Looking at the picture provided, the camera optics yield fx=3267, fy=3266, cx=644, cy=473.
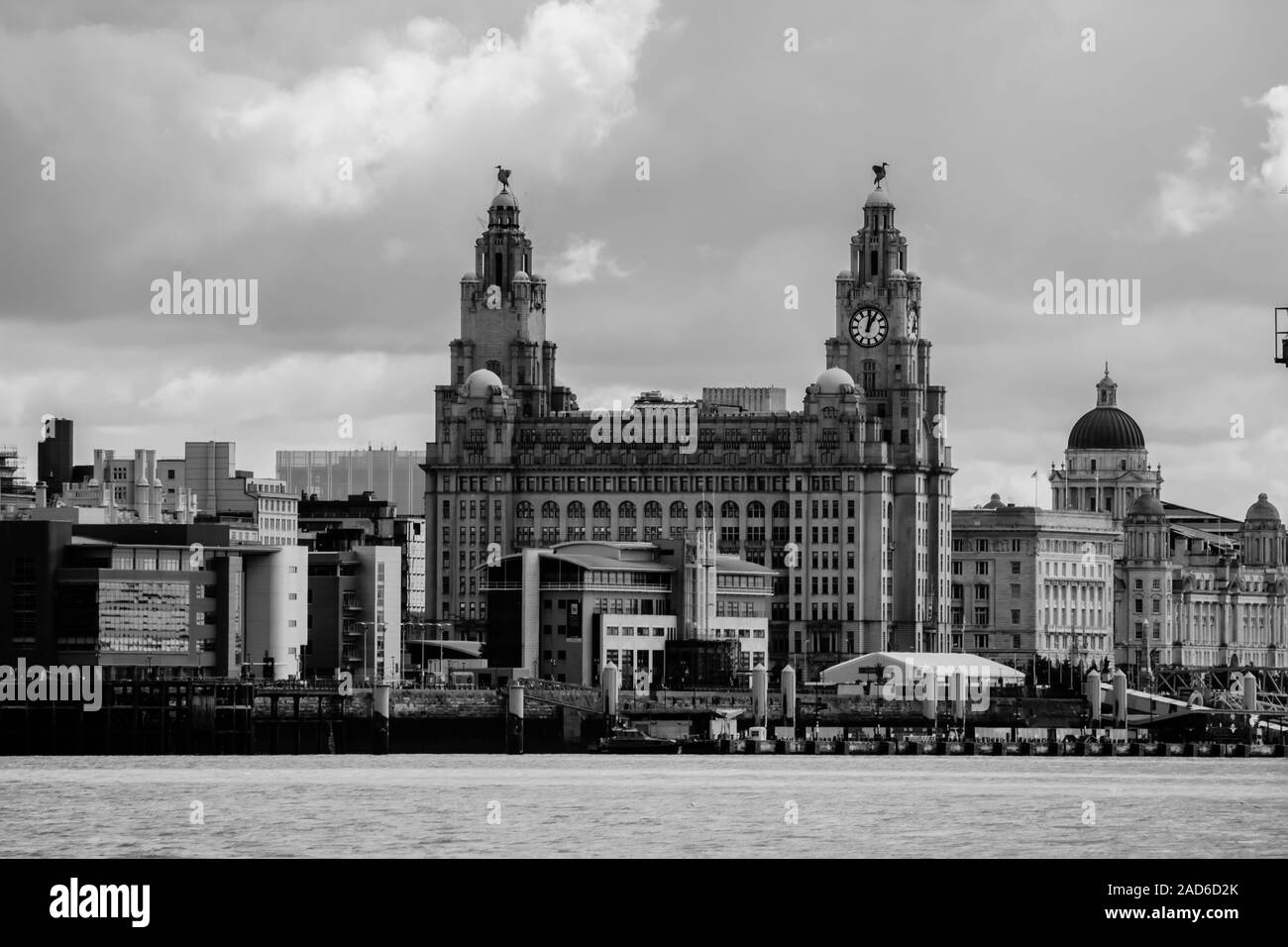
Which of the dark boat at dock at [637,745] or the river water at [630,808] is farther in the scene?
the dark boat at dock at [637,745]

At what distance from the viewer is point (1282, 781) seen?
160 meters

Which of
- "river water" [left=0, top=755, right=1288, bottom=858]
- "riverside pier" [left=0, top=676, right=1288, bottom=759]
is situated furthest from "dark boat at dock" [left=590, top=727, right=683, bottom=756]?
"river water" [left=0, top=755, right=1288, bottom=858]

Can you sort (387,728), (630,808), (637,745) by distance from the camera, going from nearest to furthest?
(630,808) < (637,745) < (387,728)

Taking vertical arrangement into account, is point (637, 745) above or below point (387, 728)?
below

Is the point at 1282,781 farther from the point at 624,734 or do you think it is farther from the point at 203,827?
the point at 203,827

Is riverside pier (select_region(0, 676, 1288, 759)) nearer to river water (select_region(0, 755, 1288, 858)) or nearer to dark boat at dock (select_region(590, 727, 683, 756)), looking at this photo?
dark boat at dock (select_region(590, 727, 683, 756))

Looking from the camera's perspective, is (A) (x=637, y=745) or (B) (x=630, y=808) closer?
(B) (x=630, y=808)

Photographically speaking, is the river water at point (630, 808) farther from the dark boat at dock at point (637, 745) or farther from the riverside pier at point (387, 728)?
the dark boat at dock at point (637, 745)

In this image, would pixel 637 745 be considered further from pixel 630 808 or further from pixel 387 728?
pixel 630 808

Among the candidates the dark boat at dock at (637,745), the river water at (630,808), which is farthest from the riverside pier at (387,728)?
the river water at (630,808)

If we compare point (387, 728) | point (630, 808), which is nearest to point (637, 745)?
point (387, 728)

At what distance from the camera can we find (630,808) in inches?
5022

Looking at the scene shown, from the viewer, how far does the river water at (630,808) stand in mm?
107688
